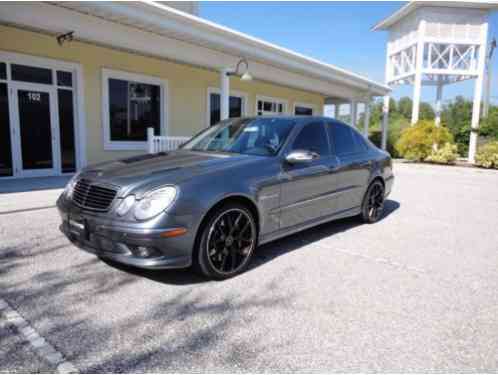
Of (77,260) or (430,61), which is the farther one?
(430,61)

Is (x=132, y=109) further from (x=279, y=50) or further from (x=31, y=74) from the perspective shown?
(x=279, y=50)

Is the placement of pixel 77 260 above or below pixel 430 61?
below

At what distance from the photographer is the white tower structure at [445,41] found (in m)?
17.1

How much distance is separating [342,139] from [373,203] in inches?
49.1

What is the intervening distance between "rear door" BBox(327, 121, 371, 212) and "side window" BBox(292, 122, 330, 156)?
0.19 meters

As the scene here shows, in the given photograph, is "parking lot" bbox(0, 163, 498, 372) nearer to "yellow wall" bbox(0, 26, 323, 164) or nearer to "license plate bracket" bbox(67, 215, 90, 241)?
"license plate bracket" bbox(67, 215, 90, 241)

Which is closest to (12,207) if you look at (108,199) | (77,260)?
(77,260)

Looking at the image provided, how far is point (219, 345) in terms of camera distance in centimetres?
217

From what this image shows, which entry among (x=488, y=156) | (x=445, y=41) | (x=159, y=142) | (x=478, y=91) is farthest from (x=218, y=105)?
(x=478, y=91)

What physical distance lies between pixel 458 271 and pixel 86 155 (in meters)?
8.48

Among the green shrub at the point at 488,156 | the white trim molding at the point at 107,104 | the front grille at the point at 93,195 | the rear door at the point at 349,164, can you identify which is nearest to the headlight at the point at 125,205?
the front grille at the point at 93,195

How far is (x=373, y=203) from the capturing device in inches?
210

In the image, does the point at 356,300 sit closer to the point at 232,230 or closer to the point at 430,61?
the point at 232,230

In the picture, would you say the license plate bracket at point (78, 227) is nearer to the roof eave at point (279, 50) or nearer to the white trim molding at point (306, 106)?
the roof eave at point (279, 50)
